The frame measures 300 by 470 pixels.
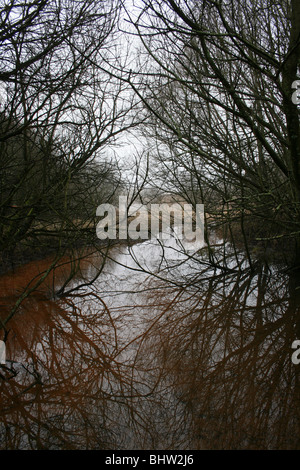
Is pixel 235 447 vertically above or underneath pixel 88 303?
underneath

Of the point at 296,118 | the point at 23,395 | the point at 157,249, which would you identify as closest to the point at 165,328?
the point at 23,395

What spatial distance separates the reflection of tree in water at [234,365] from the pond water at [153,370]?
0.01 m

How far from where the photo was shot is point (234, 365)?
3369 mm

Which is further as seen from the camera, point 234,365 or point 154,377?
point 234,365

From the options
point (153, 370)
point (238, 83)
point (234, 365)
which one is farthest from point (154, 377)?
point (238, 83)

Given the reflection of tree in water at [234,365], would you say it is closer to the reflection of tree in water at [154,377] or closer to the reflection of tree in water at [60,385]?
the reflection of tree in water at [154,377]

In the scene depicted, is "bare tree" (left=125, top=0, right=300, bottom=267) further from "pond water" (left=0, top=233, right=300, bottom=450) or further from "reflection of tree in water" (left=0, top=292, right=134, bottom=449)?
"reflection of tree in water" (left=0, top=292, right=134, bottom=449)

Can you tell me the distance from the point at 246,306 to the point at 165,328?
1410 mm

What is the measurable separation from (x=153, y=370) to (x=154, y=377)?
5.9 inches

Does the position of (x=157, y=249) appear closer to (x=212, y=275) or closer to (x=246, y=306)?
(x=212, y=275)

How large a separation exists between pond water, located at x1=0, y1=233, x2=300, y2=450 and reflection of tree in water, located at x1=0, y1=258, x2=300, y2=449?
0.01 metres

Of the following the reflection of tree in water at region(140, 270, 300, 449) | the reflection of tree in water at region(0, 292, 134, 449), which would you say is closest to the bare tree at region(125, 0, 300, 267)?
the reflection of tree in water at region(140, 270, 300, 449)

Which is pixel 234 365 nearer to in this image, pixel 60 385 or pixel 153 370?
pixel 153 370

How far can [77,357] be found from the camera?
3.75 m
